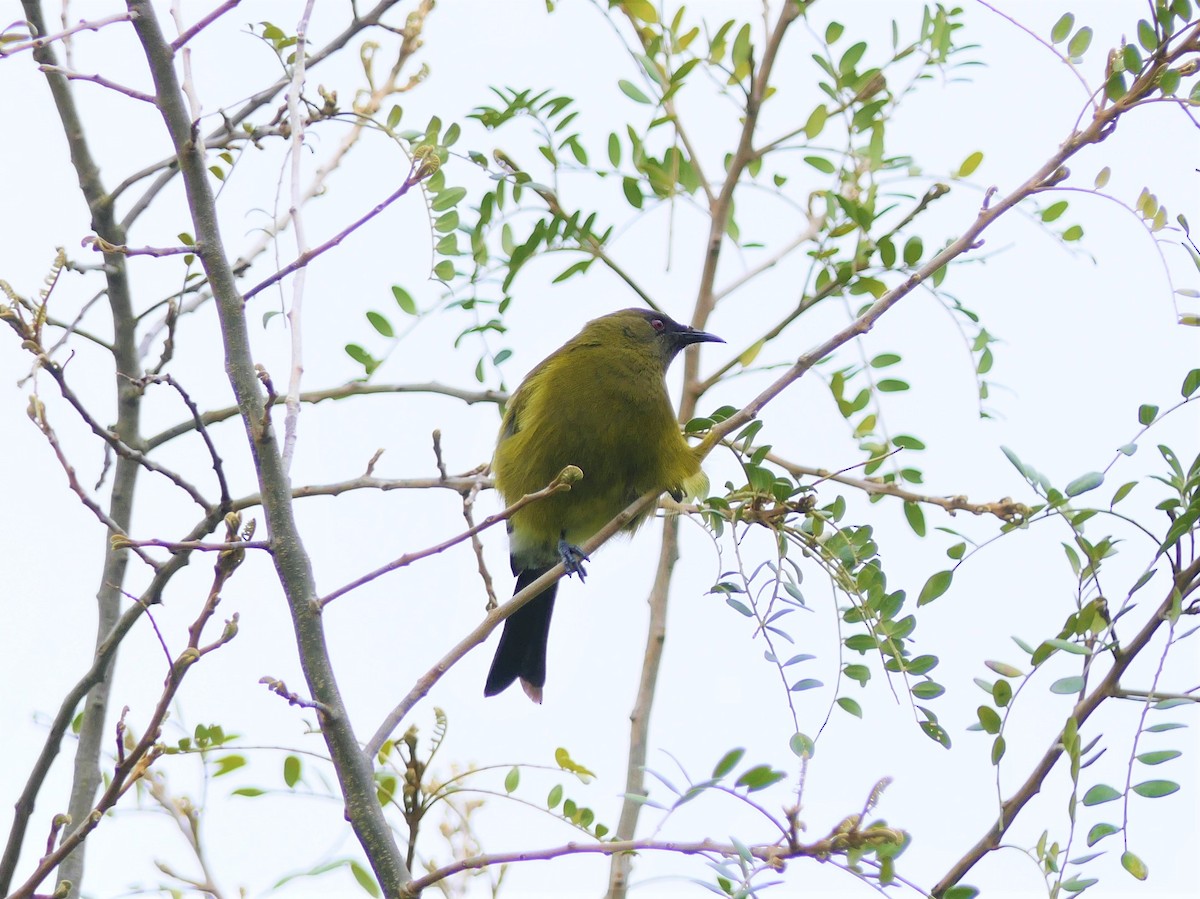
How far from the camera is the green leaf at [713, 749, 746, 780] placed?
2.18 meters

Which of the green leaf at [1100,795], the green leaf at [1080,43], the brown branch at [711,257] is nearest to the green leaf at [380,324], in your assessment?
the brown branch at [711,257]

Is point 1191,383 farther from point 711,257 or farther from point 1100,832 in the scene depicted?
point 711,257

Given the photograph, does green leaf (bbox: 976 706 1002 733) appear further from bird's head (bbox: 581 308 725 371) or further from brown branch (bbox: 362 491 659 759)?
bird's head (bbox: 581 308 725 371)

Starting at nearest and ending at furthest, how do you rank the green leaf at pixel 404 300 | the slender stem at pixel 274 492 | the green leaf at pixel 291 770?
the slender stem at pixel 274 492, the green leaf at pixel 291 770, the green leaf at pixel 404 300

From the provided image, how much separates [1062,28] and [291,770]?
2373 millimetres

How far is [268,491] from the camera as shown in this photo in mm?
2502

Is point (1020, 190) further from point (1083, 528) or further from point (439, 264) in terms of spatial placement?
point (439, 264)

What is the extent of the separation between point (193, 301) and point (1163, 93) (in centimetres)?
266

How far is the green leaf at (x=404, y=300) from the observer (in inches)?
143

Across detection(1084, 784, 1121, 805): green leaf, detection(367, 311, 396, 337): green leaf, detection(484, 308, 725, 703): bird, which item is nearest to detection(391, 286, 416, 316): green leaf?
detection(367, 311, 396, 337): green leaf

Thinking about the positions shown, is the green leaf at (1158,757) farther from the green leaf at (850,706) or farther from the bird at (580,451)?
the bird at (580,451)

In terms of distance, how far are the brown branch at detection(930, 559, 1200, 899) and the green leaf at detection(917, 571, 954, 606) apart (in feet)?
1.57

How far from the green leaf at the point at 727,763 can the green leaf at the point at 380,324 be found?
6.16ft

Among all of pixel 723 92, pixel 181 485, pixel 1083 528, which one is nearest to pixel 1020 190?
pixel 1083 528
